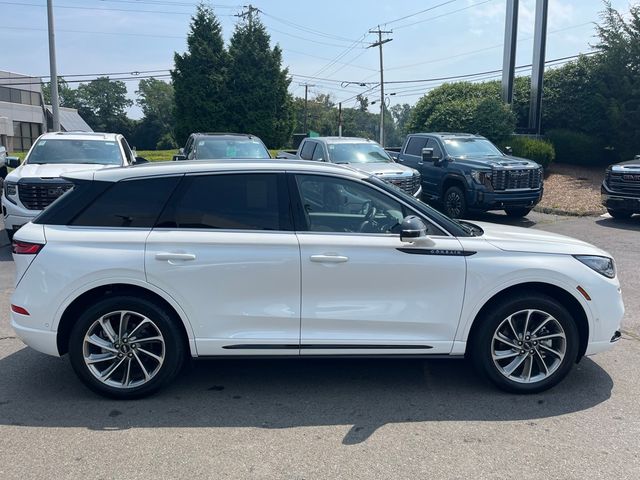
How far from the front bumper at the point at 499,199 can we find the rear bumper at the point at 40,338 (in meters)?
10.3

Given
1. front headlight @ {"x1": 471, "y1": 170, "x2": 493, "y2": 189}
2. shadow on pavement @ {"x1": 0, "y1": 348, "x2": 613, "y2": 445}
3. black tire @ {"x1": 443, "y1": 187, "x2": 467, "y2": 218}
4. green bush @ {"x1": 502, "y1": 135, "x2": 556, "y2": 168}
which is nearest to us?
shadow on pavement @ {"x1": 0, "y1": 348, "x2": 613, "y2": 445}

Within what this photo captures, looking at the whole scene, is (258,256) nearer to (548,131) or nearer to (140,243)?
(140,243)

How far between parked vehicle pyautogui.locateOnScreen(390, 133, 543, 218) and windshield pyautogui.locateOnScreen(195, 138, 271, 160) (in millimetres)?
3888

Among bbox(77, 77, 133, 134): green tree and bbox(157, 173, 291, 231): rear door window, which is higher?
bbox(77, 77, 133, 134): green tree

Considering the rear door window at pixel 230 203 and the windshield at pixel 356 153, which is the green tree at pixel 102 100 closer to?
the windshield at pixel 356 153

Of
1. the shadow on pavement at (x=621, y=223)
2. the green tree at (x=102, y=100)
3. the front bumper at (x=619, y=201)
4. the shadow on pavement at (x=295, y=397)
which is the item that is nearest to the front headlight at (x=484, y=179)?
the shadow on pavement at (x=621, y=223)

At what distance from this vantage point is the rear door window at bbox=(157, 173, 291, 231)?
4.57m

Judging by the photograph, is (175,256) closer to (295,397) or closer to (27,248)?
(27,248)

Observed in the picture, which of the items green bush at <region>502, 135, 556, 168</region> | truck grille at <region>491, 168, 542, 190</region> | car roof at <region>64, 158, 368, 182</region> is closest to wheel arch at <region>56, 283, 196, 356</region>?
car roof at <region>64, 158, 368, 182</region>

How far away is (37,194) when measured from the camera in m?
9.86

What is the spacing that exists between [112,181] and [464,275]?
2764mm

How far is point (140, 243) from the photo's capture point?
14.5 ft

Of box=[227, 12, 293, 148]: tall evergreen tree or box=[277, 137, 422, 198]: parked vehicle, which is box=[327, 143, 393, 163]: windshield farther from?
box=[227, 12, 293, 148]: tall evergreen tree

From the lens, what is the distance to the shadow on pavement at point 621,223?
517 inches
